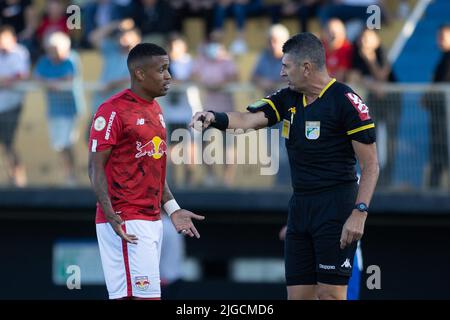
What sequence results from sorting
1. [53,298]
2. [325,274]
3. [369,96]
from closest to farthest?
1. [325,274]
2. [369,96]
3. [53,298]

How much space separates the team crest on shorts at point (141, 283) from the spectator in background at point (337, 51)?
6.28 metres

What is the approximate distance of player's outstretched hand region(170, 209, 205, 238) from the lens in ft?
28.1

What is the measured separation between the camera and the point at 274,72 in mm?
14344

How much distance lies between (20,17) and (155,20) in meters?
2.53

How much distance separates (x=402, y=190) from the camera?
1413cm

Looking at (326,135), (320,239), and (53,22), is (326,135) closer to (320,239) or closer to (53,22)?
(320,239)

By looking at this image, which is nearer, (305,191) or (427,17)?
(305,191)

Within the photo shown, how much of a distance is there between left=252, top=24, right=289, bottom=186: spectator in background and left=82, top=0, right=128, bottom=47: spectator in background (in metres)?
2.64

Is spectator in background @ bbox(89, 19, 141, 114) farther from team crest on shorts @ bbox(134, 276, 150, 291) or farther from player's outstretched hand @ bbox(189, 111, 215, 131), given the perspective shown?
team crest on shorts @ bbox(134, 276, 150, 291)

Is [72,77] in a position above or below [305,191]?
above

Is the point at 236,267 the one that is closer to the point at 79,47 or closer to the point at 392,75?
the point at 392,75

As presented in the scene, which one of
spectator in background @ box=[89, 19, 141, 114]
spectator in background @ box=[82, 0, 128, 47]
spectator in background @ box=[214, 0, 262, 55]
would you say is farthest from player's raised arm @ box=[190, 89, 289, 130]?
spectator in background @ box=[214, 0, 262, 55]

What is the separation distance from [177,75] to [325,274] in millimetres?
6732

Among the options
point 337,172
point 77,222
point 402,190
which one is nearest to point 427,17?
point 402,190
